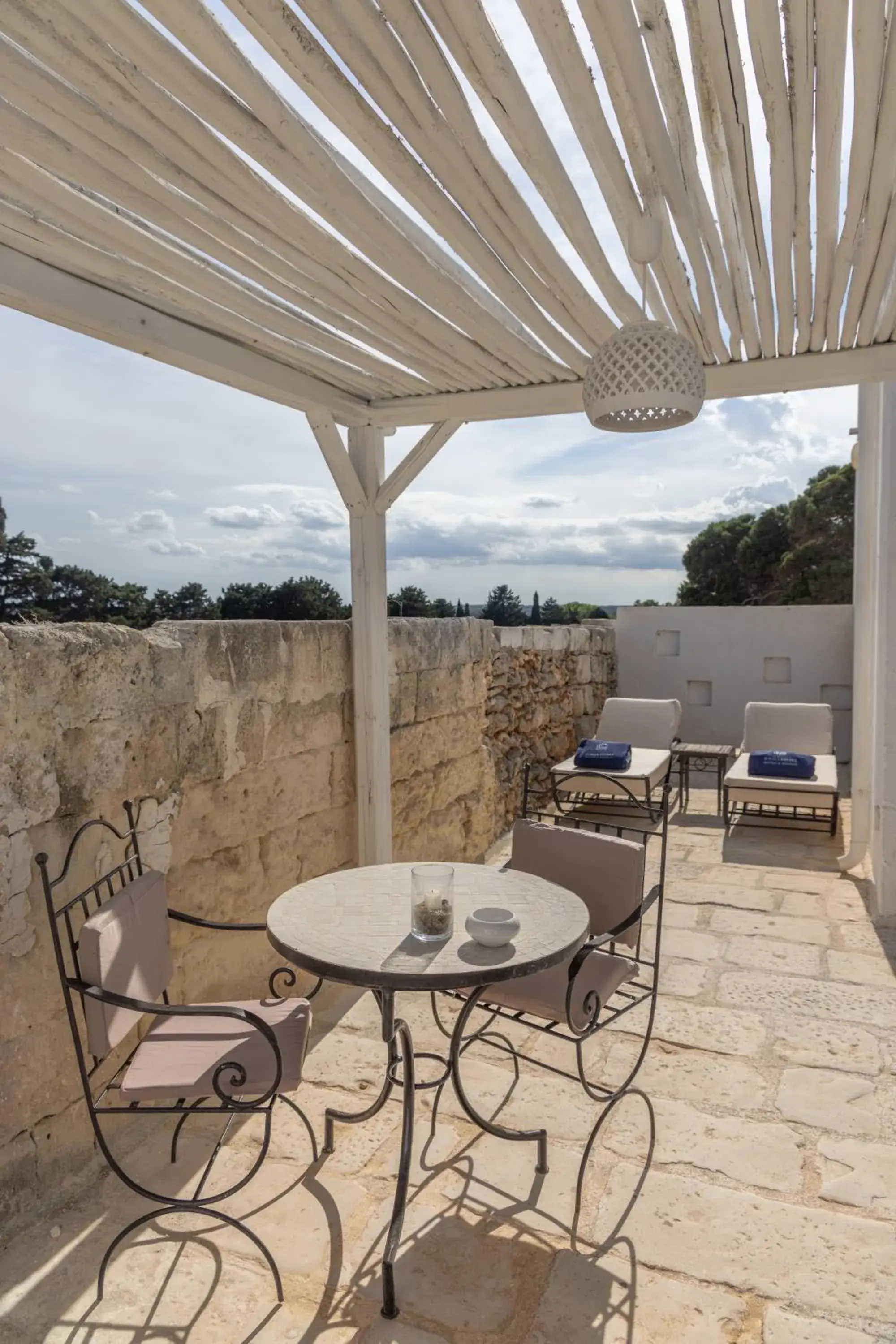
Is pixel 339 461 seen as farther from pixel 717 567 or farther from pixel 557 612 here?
pixel 717 567

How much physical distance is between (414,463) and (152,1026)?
8.35 ft

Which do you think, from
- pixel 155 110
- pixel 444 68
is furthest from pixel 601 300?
pixel 155 110

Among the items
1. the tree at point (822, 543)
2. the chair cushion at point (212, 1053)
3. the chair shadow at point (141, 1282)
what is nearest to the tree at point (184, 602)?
the chair cushion at point (212, 1053)

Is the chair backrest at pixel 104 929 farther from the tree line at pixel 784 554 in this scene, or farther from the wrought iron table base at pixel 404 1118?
the tree line at pixel 784 554

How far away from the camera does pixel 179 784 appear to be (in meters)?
2.84

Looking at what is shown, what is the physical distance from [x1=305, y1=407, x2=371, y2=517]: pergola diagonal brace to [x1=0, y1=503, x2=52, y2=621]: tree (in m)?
5.03

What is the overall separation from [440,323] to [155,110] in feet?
4.29

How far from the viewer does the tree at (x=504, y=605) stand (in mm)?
11695

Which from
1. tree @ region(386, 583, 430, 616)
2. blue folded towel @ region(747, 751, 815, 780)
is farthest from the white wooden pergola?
tree @ region(386, 583, 430, 616)

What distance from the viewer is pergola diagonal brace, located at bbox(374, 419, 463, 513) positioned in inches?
150

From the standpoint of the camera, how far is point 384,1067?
2.96 m

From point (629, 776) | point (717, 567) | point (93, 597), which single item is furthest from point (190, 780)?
point (717, 567)

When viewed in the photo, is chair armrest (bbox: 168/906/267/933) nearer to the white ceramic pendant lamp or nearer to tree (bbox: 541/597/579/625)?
the white ceramic pendant lamp

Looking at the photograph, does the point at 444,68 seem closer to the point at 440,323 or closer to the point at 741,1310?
the point at 440,323
